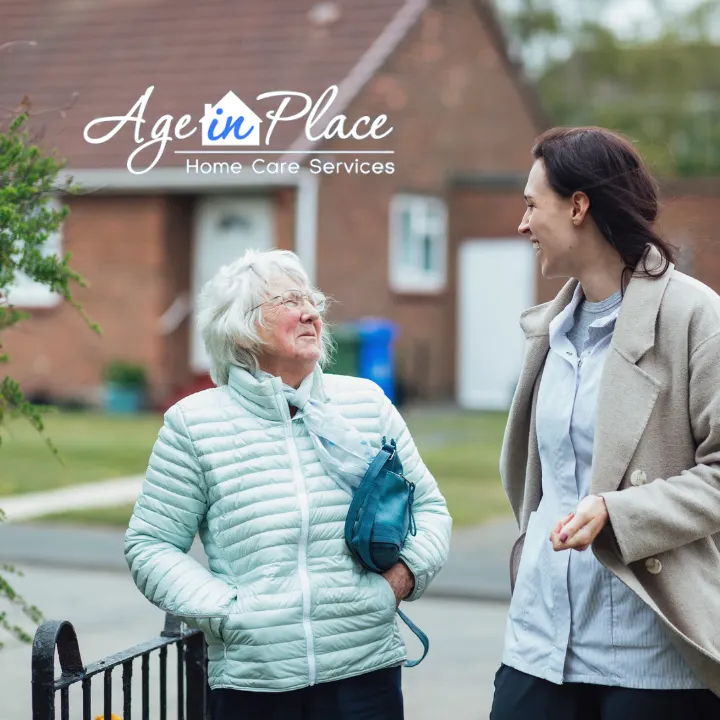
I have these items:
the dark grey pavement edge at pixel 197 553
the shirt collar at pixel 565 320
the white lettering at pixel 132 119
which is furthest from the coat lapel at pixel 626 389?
the dark grey pavement edge at pixel 197 553

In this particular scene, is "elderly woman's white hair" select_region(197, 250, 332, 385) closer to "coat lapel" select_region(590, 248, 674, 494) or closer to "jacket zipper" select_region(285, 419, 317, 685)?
"jacket zipper" select_region(285, 419, 317, 685)

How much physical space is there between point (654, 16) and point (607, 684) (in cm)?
5016

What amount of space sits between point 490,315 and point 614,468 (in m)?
19.5

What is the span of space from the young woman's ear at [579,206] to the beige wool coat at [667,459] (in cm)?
18

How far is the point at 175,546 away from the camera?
3.15 meters

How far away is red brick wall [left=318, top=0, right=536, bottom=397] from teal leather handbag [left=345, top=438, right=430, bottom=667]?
15.2 m

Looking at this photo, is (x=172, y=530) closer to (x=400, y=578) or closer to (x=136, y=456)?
(x=400, y=578)

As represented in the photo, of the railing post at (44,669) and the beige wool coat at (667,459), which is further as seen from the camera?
the railing post at (44,669)

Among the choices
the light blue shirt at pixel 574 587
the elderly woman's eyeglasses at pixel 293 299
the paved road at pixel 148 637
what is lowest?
the paved road at pixel 148 637

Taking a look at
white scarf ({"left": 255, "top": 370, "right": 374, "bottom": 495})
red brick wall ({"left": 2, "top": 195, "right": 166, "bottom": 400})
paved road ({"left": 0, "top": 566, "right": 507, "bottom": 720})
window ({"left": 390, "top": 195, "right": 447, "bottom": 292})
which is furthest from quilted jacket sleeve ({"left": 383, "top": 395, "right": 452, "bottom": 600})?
window ({"left": 390, "top": 195, "right": 447, "bottom": 292})

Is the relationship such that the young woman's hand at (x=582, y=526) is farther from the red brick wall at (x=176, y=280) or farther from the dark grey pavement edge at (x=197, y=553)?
the red brick wall at (x=176, y=280)

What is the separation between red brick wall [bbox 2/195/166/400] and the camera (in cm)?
1994

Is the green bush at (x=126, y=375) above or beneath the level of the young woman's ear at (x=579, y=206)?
above

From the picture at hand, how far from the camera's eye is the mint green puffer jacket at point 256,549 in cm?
308
